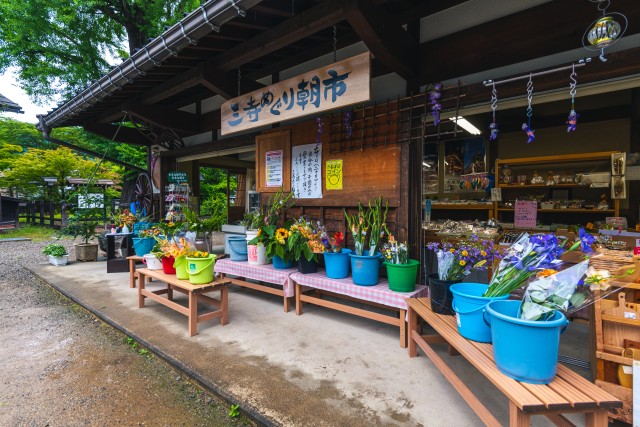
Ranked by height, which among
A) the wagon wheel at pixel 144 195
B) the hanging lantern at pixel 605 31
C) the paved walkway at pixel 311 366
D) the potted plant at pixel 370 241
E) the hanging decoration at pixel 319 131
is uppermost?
the hanging lantern at pixel 605 31

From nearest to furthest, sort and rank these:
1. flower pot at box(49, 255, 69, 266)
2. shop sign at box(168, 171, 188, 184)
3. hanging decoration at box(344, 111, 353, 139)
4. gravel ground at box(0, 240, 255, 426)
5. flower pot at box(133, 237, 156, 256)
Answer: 1. gravel ground at box(0, 240, 255, 426)
2. hanging decoration at box(344, 111, 353, 139)
3. flower pot at box(133, 237, 156, 256)
4. shop sign at box(168, 171, 188, 184)
5. flower pot at box(49, 255, 69, 266)

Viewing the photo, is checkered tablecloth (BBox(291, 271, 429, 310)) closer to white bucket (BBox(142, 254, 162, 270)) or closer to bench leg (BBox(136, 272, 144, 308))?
white bucket (BBox(142, 254, 162, 270))

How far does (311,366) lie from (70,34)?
13.8 m

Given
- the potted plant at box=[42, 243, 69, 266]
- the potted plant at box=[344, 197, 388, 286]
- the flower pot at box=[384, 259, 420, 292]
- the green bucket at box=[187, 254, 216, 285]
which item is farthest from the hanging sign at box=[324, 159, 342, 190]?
the potted plant at box=[42, 243, 69, 266]

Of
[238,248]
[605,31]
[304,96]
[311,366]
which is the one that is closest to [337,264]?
[311,366]

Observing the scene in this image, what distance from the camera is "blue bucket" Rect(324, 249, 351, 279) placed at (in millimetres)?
3830

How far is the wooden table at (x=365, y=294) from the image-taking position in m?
3.20

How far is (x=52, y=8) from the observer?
9711 millimetres

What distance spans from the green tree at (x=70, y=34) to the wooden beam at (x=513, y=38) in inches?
379

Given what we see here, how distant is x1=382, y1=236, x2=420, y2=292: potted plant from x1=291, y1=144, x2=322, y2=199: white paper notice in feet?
5.13

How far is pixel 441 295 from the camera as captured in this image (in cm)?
257

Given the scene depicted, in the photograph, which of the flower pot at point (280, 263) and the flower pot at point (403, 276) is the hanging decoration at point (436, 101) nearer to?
the flower pot at point (403, 276)

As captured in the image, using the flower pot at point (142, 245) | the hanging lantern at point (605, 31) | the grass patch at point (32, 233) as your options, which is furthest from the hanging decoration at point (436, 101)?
the grass patch at point (32, 233)

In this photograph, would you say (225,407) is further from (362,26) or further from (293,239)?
(362,26)
